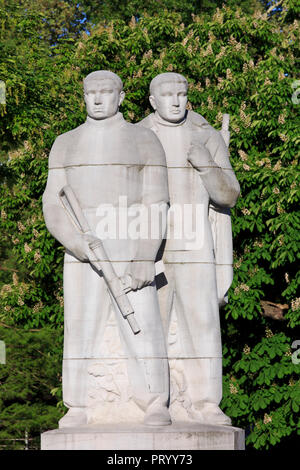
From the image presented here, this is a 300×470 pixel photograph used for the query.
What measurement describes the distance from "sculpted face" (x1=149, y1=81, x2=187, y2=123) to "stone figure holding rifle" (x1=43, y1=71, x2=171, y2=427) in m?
0.52

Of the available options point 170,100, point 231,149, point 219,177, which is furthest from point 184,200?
point 231,149

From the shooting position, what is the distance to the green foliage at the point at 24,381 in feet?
97.0

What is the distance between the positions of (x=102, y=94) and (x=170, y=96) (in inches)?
33.1

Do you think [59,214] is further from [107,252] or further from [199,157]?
[199,157]

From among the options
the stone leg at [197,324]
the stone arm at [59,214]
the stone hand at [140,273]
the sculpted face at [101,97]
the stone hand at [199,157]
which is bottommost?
the stone leg at [197,324]

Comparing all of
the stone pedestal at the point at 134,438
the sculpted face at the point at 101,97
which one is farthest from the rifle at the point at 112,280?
the sculpted face at the point at 101,97

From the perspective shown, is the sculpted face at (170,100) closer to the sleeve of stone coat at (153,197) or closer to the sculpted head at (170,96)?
the sculpted head at (170,96)

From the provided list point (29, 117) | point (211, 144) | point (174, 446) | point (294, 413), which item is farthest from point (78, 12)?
point (174, 446)

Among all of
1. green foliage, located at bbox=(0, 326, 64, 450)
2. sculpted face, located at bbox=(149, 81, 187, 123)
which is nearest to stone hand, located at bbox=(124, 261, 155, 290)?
sculpted face, located at bbox=(149, 81, 187, 123)

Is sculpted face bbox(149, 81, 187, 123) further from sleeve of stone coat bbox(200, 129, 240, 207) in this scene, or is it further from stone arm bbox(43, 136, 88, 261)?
stone arm bbox(43, 136, 88, 261)

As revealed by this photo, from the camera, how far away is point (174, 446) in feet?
38.0

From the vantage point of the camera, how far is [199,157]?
1265 centimetres

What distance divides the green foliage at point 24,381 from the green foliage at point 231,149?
730 centimetres

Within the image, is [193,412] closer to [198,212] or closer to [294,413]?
[198,212]
